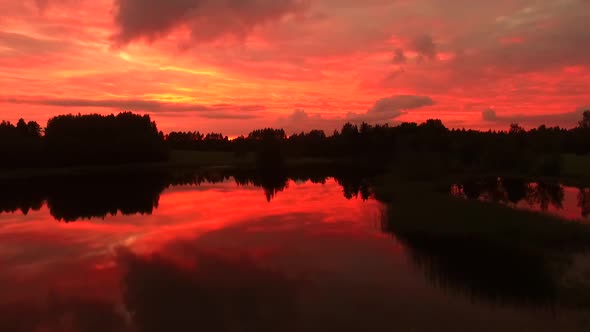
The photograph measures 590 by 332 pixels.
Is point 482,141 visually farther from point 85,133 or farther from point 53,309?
point 85,133

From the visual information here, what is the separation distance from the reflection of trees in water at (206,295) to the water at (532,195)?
27894 millimetres

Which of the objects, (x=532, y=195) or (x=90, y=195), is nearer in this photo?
(x=532, y=195)

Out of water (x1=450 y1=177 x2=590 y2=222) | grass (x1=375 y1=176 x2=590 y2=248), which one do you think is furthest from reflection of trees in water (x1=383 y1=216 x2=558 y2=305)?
water (x1=450 y1=177 x2=590 y2=222)

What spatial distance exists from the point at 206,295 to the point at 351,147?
14788 cm

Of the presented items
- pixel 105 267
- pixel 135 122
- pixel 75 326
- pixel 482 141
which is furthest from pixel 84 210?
pixel 135 122

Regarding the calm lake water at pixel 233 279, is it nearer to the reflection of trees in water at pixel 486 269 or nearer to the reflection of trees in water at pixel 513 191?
the reflection of trees in water at pixel 486 269

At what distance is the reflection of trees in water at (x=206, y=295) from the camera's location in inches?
734

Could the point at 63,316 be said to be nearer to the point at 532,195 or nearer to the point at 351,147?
the point at 532,195

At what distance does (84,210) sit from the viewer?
2028 inches

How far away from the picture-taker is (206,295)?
71.9 ft

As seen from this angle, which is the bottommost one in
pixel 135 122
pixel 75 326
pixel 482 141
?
pixel 75 326

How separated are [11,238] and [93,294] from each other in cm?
2019

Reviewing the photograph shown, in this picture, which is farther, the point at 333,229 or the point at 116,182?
the point at 116,182

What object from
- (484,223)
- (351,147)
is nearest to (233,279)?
(484,223)
